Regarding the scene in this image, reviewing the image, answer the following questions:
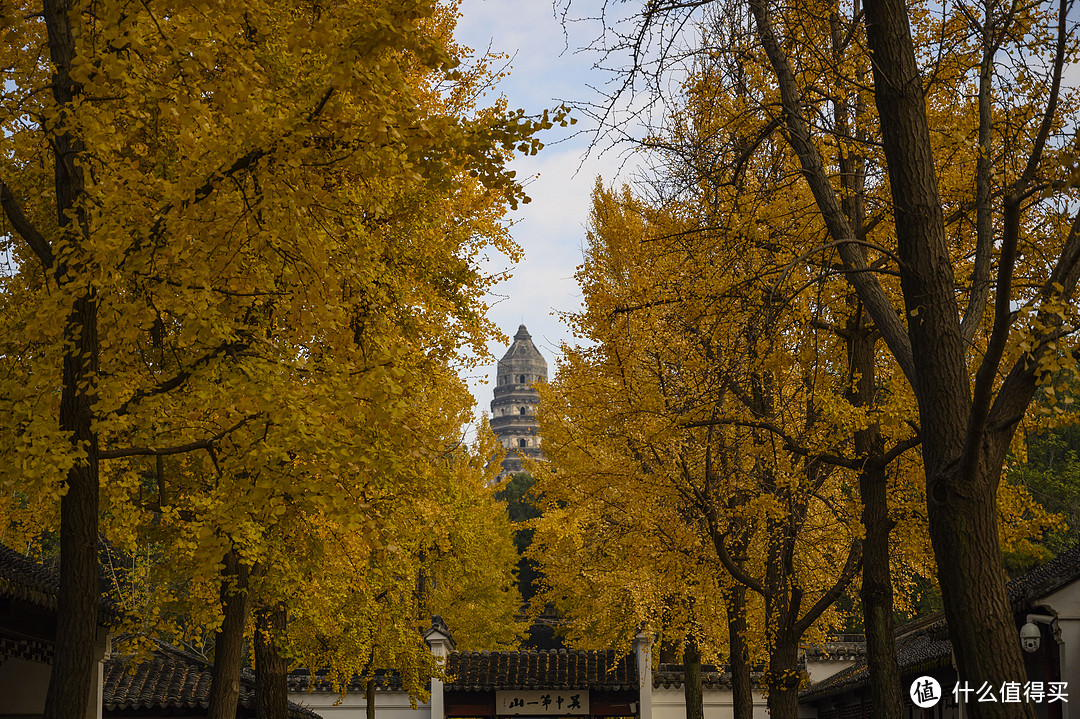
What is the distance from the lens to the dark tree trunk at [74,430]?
20.1 feet

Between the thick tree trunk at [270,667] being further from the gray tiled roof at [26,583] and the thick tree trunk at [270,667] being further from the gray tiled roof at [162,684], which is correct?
the gray tiled roof at [26,583]

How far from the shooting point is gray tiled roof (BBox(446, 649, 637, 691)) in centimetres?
2377

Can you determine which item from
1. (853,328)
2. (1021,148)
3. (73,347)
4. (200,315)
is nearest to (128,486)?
(73,347)

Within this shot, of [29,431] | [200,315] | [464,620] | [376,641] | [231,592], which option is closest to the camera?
[29,431]

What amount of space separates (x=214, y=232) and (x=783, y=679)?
8.98 meters

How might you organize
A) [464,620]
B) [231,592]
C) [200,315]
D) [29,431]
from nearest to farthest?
[29,431]
[200,315]
[231,592]
[464,620]

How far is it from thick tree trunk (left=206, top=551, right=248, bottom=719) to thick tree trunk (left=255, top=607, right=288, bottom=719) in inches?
51.6

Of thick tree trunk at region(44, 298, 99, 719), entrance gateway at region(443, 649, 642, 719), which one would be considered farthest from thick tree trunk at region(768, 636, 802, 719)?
entrance gateway at region(443, 649, 642, 719)

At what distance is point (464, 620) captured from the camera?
2955 centimetres

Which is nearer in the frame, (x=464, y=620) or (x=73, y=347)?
(x=73, y=347)

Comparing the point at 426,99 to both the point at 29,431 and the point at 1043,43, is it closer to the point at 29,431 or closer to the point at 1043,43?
the point at 29,431

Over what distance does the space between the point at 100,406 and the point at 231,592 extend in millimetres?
4998

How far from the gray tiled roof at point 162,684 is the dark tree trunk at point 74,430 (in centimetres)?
859

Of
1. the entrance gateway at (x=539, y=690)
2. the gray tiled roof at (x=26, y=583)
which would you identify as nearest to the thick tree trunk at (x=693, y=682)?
the entrance gateway at (x=539, y=690)
